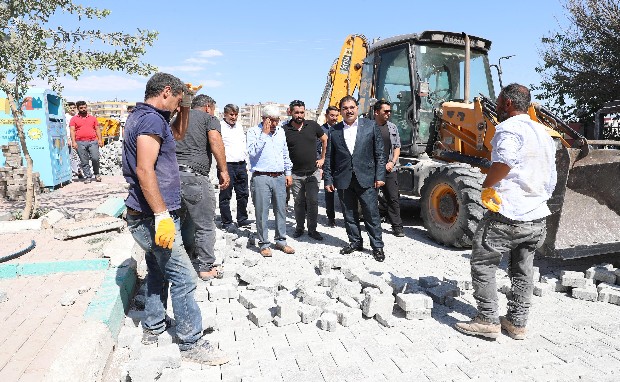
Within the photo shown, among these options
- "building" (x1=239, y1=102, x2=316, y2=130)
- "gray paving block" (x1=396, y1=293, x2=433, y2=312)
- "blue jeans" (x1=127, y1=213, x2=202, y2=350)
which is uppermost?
"building" (x1=239, y1=102, x2=316, y2=130)

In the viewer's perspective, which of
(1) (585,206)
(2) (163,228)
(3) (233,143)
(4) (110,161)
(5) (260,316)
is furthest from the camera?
(4) (110,161)

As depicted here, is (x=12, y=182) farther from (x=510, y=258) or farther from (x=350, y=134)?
(x=510, y=258)

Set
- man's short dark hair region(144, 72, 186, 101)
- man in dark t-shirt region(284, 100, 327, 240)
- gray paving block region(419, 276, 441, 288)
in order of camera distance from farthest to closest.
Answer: man in dark t-shirt region(284, 100, 327, 240) → gray paving block region(419, 276, 441, 288) → man's short dark hair region(144, 72, 186, 101)

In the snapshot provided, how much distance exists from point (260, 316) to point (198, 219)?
4.35 ft

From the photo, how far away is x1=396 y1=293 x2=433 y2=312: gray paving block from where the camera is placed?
3.97 metres

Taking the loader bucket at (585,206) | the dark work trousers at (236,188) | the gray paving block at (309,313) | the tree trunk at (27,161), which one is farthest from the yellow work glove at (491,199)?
the tree trunk at (27,161)

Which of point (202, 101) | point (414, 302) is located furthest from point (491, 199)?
point (202, 101)

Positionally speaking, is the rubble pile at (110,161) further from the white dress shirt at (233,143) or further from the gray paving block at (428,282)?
the gray paving block at (428,282)

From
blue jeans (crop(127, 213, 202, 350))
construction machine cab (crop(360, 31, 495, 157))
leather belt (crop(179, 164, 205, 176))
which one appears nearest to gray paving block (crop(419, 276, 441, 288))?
blue jeans (crop(127, 213, 202, 350))

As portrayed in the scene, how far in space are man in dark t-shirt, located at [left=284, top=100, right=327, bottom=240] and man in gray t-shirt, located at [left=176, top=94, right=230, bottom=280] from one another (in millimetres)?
1783

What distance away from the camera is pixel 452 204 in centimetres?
632

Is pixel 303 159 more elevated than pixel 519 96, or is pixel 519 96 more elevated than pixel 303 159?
pixel 519 96

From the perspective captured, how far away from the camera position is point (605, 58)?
14953 mm

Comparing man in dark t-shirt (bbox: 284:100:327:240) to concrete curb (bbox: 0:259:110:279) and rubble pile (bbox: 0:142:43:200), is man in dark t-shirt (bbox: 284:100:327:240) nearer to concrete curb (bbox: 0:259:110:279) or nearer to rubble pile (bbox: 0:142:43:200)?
concrete curb (bbox: 0:259:110:279)
